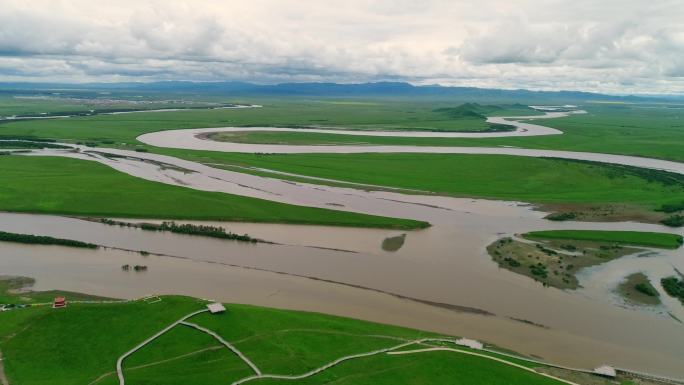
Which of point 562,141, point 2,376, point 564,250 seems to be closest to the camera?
point 2,376

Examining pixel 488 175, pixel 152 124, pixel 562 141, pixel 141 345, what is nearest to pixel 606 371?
pixel 141 345

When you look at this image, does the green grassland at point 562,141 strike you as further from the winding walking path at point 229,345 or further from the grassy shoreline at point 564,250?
the winding walking path at point 229,345

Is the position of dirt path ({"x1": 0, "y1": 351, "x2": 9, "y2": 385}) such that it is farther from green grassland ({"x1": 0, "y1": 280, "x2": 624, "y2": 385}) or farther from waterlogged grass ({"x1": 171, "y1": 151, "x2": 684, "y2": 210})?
waterlogged grass ({"x1": 171, "y1": 151, "x2": 684, "y2": 210})

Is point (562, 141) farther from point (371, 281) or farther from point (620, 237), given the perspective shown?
point (371, 281)

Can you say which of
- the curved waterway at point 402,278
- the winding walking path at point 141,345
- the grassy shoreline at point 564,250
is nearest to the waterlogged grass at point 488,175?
the curved waterway at point 402,278

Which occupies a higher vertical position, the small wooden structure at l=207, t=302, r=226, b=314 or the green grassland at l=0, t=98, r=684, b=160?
the green grassland at l=0, t=98, r=684, b=160

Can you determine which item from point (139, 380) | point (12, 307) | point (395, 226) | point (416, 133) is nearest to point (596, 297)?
point (395, 226)

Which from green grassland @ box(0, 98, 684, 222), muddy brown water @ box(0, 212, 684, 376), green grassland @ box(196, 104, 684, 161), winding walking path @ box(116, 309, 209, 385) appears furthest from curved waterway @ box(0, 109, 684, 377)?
green grassland @ box(196, 104, 684, 161)
